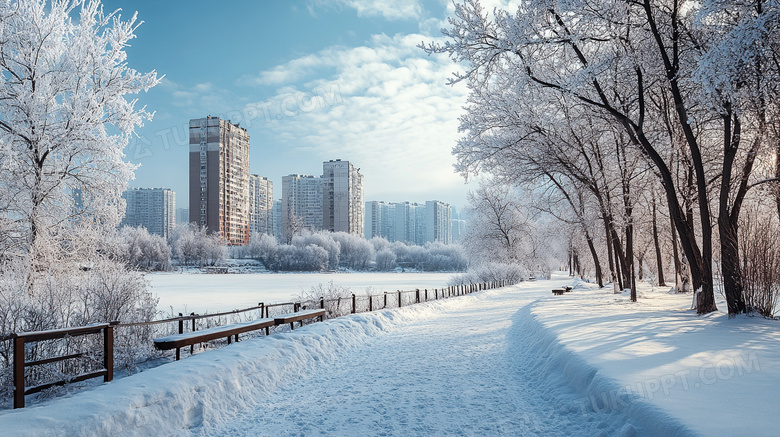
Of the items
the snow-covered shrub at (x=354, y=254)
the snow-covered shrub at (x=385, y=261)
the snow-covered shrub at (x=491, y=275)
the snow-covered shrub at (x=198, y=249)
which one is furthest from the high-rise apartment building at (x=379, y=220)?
the snow-covered shrub at (x=491, y=275)

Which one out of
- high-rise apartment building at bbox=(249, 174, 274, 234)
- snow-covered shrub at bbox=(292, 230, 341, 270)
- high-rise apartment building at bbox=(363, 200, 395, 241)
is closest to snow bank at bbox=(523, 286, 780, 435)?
snow-covered shrub at bbox=(292, 230, 341, 270)

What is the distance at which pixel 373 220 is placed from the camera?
169 m

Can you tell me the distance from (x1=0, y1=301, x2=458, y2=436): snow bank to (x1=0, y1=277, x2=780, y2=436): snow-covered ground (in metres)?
0.02

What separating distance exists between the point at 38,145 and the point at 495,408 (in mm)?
15924

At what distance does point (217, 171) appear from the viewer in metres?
89.3

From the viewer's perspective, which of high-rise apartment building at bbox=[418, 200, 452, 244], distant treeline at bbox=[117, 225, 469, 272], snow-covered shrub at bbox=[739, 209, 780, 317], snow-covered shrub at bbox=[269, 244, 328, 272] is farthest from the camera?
high-rise apartment building at bbox=[418, 200, 452, 244]

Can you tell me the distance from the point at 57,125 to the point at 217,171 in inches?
3122

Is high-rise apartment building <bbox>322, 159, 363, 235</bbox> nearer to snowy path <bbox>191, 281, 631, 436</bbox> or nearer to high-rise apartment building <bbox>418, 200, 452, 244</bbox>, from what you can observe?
high-rise apartment building <bbox>418, 200, 452, 244</bbox>

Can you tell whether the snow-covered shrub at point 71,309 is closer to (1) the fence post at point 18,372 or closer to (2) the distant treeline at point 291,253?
(1) the fence post at point 18,372

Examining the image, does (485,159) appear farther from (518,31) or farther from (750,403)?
(750,403)

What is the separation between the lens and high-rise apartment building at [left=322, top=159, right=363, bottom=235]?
11406 cm

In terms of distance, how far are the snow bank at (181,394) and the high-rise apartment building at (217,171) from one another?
8761cm

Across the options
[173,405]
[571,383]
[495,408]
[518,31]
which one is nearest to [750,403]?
[571,383]

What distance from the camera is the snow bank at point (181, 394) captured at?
4133 millimetres
